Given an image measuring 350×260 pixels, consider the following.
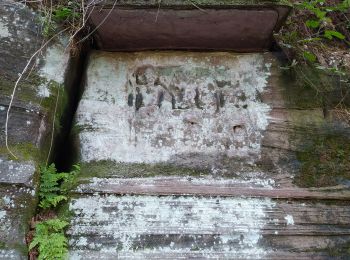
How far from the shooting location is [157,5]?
3146mm

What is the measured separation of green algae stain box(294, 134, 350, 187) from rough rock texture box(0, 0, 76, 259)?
1.81 metres

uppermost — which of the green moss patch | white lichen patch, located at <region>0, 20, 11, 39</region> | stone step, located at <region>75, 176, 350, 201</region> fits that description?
white lichen patch, located at <region>0, 20, 11, 39</region>

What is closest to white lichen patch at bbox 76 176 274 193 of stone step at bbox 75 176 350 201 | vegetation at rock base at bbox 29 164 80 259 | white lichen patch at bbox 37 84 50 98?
stone step at bbox 75 176 350 201

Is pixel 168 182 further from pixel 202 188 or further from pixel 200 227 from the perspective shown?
pixel 200 227

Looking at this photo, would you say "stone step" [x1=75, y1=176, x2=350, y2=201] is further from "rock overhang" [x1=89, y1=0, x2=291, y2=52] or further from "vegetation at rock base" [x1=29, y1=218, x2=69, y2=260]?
"rock overhang" [x1=89, y1=0, x2=291, y2=52]

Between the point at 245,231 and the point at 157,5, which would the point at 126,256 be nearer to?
the point at 245,231

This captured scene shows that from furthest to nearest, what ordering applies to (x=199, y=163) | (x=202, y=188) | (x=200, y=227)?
1. (x=199, y=163)
2. (x=202, y=188)
3. (x=200, y=227)

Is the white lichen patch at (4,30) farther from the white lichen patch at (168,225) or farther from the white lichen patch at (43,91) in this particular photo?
the white lichen patch at (168,225)

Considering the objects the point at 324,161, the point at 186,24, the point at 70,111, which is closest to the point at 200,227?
the point at 324,161

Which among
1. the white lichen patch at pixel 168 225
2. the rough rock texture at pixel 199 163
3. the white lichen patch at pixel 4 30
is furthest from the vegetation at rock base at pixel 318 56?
the white lichen patch at pixel 4 30

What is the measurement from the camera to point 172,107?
3.34 metres

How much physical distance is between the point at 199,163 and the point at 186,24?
3.49 feet

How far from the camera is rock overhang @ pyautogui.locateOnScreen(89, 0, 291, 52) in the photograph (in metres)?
3.15

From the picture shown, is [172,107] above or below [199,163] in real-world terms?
above
